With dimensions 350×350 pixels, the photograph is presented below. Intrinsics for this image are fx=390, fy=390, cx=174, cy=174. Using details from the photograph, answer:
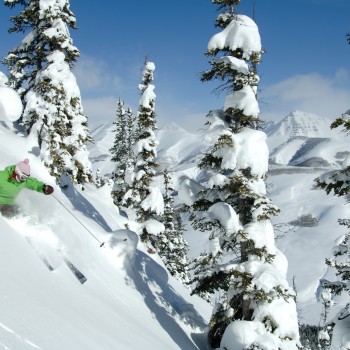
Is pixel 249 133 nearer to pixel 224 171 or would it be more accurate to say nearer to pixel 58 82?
pixel 224 171

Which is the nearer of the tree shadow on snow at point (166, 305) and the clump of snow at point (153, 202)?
the tree shadow on snow at point (166, 305)

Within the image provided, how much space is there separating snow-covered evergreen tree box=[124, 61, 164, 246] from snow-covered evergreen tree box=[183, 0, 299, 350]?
1331 cm

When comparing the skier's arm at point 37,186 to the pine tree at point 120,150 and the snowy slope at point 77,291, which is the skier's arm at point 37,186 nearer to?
the snowy slope at point 77,291

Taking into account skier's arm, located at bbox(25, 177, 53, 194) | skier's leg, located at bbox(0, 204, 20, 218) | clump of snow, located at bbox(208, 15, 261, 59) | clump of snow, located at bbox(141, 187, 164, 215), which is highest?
clump of snow, located at bbox(208, 15, 261, 59)

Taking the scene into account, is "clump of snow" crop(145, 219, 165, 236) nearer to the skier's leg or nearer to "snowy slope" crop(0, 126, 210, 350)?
"snowy slope" crop(0, 126, 210, 350)

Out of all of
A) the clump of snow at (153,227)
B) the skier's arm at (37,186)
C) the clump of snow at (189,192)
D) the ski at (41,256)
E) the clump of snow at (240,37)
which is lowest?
the ski at (41,256)

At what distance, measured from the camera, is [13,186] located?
993cm

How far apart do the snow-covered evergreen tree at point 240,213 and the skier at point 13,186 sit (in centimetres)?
523

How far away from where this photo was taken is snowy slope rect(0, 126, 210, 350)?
5.59m

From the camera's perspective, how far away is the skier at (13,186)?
9.76m

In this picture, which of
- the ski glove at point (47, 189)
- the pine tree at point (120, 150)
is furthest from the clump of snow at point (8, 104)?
the pine tree at point (120, 150)

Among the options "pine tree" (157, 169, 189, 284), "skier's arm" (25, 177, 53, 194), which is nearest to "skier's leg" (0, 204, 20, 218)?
"skier's arm" (25, 177, 53, 194)

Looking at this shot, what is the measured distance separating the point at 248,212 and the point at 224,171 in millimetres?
1566

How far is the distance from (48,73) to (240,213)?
13.6 meters
